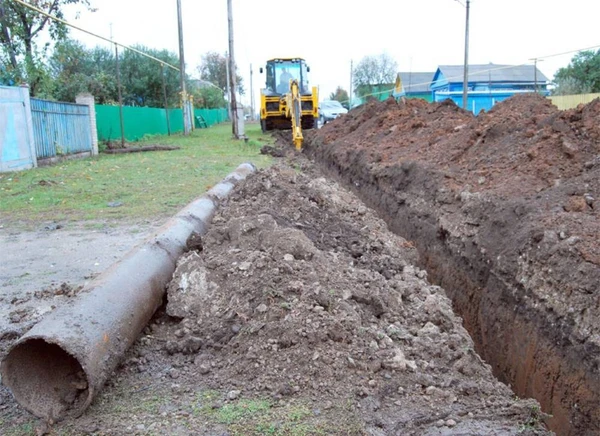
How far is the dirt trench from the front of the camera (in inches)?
156

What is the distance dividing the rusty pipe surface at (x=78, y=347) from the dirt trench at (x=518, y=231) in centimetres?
282

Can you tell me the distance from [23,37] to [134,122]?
5.78 metres

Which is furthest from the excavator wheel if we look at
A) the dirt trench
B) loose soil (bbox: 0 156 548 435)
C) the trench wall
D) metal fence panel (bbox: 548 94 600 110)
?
loose soil (bbox: 0 156 548 435)

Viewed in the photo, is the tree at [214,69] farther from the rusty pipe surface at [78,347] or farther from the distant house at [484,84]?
the rusty pipe surface at [78,347]

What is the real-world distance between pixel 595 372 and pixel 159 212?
237 inches

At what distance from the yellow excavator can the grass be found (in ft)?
19.8

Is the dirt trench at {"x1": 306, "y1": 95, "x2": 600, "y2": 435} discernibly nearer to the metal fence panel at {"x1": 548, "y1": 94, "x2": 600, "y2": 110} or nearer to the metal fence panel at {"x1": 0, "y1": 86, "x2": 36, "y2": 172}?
the metal fence panel at {"x1": 548, "y1": 94, "x2": 600, "y2": 110}

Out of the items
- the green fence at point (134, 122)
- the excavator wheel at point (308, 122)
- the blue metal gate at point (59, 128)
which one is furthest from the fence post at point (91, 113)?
the excavator wheel at point (308, 122)

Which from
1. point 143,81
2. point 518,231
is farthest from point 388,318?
point 143,81

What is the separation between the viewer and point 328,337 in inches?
130

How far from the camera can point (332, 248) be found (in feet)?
17.5

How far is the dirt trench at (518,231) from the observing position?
3975 millimetres

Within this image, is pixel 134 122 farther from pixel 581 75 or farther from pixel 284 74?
pixel 581 75

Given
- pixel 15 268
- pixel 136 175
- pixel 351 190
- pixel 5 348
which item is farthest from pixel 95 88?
pixel 5 348
